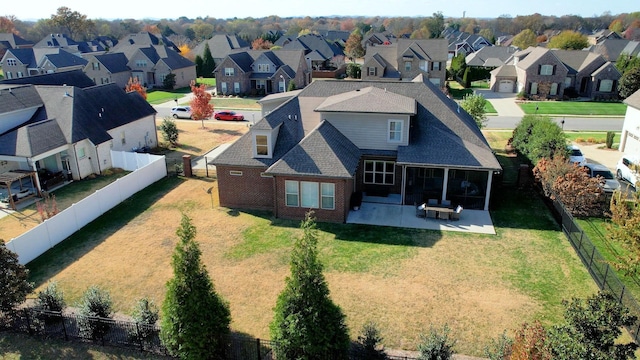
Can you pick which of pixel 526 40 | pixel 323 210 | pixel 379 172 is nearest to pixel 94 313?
pixel 323 210

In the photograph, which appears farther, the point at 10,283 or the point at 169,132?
the point at 169,132

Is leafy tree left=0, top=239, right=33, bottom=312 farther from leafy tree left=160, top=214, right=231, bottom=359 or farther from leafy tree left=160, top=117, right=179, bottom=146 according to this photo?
leafy tree left=160, top=117, right=179, bottom=146

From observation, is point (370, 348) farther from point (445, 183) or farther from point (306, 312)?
point (445, 183)

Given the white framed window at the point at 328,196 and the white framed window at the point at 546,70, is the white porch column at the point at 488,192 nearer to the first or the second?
the white framed window at the point at 328,196

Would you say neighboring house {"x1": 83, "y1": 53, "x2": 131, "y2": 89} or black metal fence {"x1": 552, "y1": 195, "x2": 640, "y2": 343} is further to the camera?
neighboring house {"x1": 83, "y1": 53, "x2": 131, "y2": 89}

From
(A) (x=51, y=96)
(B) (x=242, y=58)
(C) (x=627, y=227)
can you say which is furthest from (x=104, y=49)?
(C) (x=627, y=227)

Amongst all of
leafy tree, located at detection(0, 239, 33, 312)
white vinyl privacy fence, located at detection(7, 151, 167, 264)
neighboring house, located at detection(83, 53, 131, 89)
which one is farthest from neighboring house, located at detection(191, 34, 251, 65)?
leafy tree, located at detection(0, 239, 33, 312)

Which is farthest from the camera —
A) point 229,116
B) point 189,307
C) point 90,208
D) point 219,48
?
point 219,48
